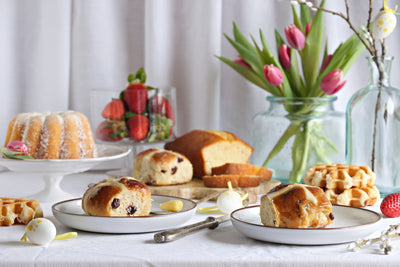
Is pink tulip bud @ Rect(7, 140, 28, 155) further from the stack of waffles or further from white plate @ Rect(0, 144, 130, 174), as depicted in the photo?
the stack of waffles

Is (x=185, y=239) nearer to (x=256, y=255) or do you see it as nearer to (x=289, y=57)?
(x=256, y=255)

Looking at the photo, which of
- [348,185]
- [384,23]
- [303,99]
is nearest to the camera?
[348,185]

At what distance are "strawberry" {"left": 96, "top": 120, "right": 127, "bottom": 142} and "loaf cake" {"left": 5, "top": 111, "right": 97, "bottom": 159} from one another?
208 millimetres

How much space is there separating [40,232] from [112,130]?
748 mm

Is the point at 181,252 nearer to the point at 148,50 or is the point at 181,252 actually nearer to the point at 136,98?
the point at 136,98

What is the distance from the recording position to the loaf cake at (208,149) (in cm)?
155

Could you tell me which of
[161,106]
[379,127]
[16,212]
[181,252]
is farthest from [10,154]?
[379,127]

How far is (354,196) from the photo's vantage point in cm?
120

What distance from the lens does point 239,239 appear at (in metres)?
0.90

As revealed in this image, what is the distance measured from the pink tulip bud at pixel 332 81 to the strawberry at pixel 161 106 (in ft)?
1.45

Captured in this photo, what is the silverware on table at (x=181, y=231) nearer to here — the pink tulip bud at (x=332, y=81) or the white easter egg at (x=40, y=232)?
the white easter egg at (x=40, y=232)

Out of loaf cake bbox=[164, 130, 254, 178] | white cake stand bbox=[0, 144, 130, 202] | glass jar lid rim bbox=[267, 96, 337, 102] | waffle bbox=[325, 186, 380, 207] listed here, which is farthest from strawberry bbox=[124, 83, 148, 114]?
waffle bbox=[325, 186, 380, 207]

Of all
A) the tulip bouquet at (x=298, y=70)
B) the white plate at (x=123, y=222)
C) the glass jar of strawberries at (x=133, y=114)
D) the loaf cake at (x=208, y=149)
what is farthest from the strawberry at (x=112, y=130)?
the white plate at (x=123, y=222)

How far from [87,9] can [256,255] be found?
129cm
